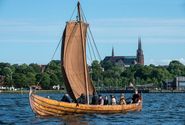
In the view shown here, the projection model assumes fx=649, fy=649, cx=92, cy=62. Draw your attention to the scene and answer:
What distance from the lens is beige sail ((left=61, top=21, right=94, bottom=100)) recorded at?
2653 inches

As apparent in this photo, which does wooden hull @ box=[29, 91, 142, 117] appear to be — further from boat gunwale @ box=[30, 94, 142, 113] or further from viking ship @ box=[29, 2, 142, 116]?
viking ship @ box=[29, 2, 142, 116]

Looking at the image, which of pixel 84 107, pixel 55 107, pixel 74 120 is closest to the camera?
pixel 74 120

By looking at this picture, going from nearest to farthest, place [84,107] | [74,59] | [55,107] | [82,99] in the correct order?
[55,107]
[84,107]
[82,99]
[74,59]

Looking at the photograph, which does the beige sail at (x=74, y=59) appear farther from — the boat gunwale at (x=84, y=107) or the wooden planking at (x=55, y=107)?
the wooden planking at (x=55, y=107)

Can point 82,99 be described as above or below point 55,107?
above

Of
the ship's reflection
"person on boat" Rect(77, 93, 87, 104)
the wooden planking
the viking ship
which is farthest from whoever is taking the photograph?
the viking ship

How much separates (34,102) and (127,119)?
30.0ft

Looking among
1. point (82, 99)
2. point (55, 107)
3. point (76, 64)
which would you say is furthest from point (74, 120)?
point (76, 64)

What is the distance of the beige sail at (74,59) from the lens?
6738 cm

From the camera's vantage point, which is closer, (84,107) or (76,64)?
(84,107)

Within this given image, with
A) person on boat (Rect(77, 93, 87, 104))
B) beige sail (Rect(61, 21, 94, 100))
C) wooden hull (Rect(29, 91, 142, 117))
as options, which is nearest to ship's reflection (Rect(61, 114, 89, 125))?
wooden hull (Rect(29, 91, 142, 117))

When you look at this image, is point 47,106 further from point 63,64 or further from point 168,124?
point 168,124

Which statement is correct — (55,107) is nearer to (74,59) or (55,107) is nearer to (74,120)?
(74,120)

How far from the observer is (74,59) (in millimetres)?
68375
